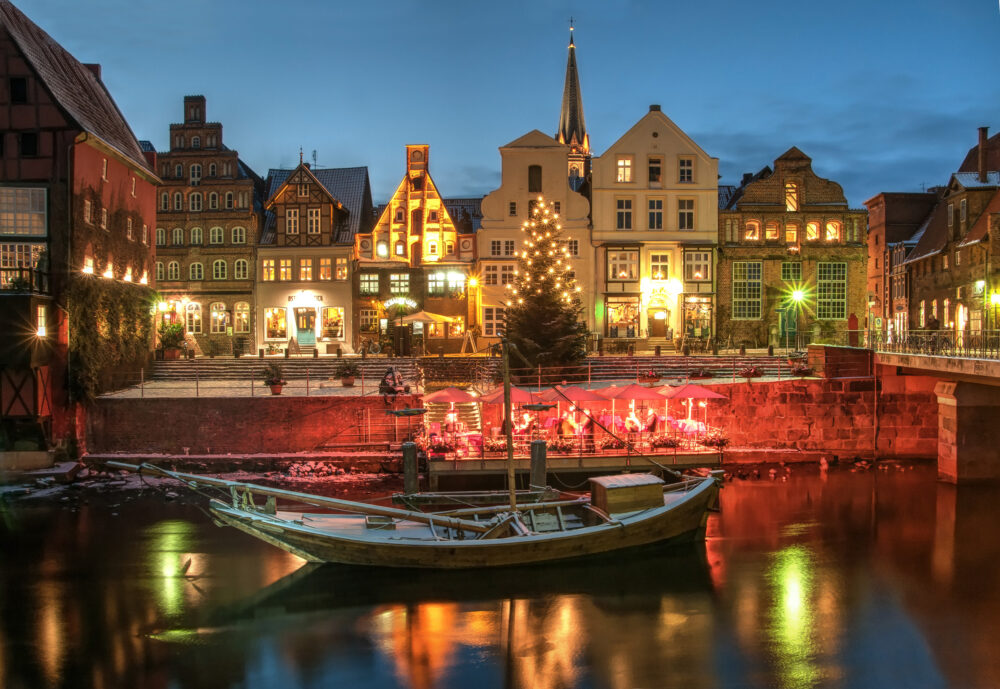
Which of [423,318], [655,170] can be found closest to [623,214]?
[655,170]

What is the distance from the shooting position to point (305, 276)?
4056 cm

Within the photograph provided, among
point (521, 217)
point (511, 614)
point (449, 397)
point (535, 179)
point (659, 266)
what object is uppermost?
point (535, 179)

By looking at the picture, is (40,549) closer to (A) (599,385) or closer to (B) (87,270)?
(B) (87,270)

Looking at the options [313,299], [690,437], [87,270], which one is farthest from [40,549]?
[313,299]

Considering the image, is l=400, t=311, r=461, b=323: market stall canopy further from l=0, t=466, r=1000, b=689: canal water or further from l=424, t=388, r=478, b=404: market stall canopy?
l=0, t=466, r=1000, b=689: canal water

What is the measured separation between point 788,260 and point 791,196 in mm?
3459

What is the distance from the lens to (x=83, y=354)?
991 inches

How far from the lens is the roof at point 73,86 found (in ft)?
82.7

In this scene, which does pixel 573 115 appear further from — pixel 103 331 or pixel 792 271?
pixel 103 331

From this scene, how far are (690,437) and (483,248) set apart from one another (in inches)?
758

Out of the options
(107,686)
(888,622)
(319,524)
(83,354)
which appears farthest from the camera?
(83,354)

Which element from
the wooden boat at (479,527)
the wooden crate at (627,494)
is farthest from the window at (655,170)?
the wooden crate at (627,494)

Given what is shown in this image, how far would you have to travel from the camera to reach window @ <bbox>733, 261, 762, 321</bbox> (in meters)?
39.3

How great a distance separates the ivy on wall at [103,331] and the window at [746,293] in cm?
2863
